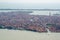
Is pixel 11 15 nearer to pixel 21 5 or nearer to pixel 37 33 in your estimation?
pixel 21 5

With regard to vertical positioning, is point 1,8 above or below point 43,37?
above

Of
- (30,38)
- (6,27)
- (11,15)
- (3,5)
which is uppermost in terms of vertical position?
(3,5)

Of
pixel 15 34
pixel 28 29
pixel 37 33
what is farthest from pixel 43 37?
pixel 15 34

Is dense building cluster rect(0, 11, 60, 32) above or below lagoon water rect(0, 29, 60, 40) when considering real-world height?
above

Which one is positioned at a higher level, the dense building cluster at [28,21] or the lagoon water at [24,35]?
the dense building cluster at [28,21]
